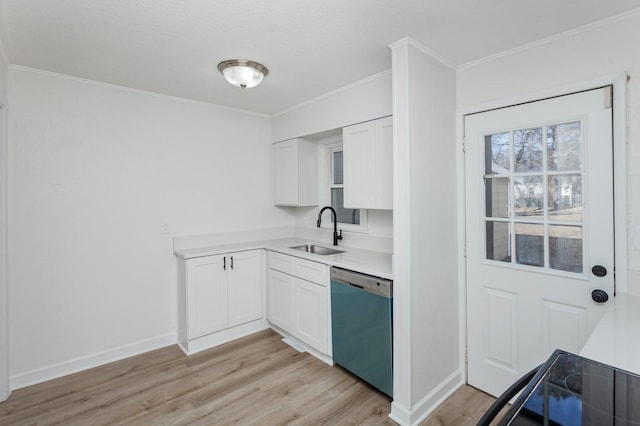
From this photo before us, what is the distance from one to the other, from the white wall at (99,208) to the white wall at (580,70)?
259 centimetres

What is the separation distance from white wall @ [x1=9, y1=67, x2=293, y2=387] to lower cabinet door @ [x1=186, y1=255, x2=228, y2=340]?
0.37 metres

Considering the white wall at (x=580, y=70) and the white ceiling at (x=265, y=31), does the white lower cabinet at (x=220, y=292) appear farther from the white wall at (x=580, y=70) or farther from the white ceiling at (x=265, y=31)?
the white wall at (x=580, y=70)

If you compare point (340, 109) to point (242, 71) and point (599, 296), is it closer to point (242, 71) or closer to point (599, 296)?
point (242, 71)

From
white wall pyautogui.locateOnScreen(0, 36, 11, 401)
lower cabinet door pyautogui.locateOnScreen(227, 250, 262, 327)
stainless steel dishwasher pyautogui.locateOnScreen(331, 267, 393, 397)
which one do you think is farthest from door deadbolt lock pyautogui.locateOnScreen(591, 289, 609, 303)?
white wall pyautogui.locateOnScreen(0, 36, 11, 401)

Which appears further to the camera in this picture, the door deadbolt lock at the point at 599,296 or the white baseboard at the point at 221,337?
the white baseboard at the point at 221,337

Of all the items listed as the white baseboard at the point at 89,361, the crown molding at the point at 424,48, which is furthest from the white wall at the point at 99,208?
the crown molding at the point at 424,48

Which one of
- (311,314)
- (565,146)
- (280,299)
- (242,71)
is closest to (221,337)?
(280,299)

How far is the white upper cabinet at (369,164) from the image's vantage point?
2570mm

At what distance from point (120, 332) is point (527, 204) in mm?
3481

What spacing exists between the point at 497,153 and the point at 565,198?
511mm

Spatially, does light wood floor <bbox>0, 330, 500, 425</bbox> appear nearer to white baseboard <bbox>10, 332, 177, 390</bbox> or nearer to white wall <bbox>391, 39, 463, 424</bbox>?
white baseboard <bbox>10, 332, 177, 390</bbox>

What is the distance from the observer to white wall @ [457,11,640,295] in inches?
67.9

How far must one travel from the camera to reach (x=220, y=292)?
3141 millimetres

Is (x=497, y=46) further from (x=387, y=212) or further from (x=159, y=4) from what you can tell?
(x=159, y=4)
